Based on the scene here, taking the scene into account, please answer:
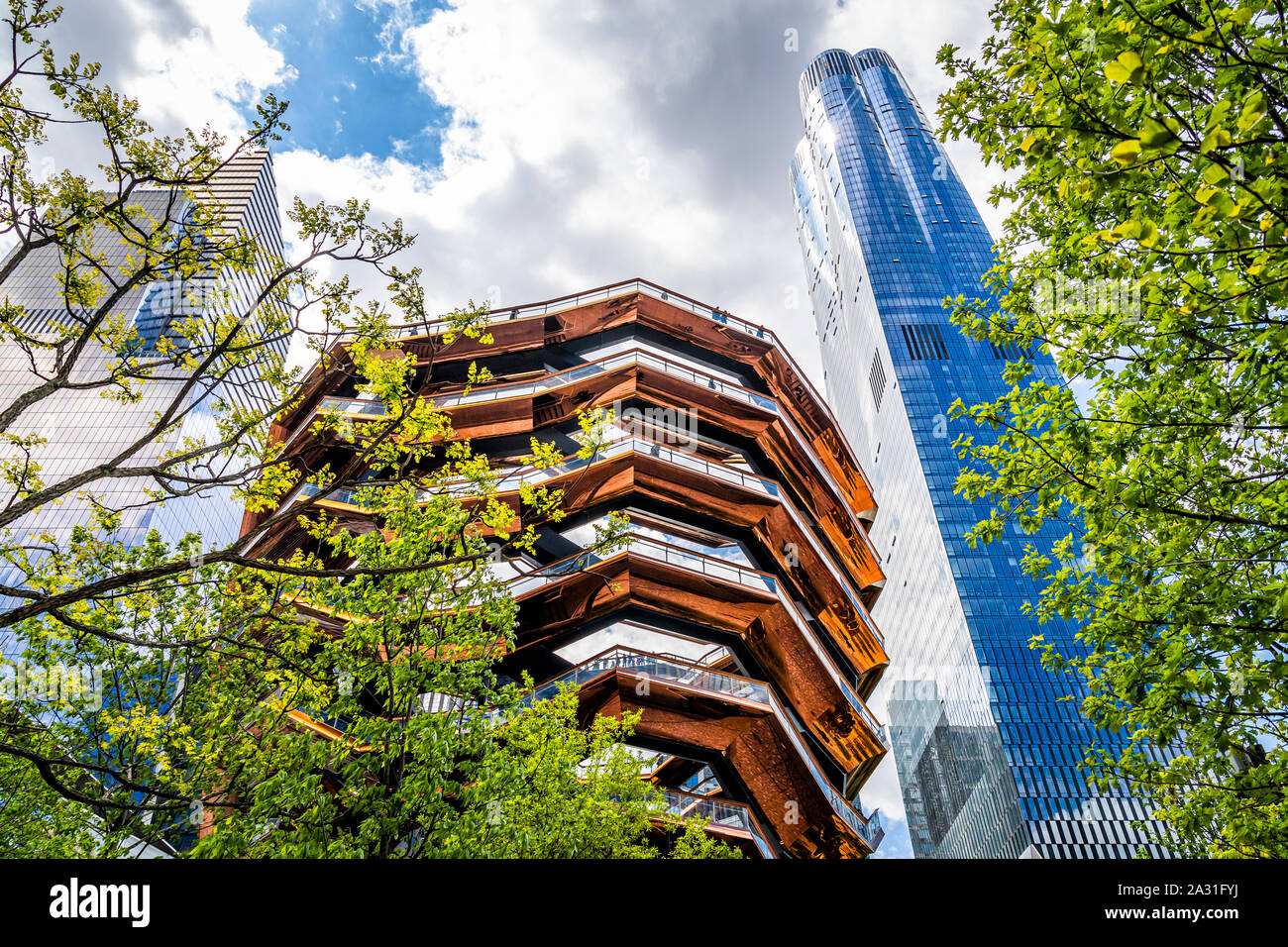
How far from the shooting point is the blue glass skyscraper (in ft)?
261

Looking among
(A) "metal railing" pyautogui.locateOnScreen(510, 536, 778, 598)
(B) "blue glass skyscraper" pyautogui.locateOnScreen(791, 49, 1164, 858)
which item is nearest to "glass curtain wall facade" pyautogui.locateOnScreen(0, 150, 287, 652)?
(A) "metal railing" pyautogui.locateOnScreen(510, 536, 778, 598)

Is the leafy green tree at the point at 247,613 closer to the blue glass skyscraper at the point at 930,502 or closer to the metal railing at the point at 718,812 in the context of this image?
the metal railing at the point at 718,812

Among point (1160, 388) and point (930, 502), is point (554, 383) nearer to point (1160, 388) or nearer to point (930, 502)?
point (1160, 388)

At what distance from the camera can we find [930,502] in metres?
101

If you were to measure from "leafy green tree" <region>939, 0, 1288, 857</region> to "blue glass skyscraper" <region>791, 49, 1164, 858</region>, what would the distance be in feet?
141

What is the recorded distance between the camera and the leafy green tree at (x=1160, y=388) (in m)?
A: 5.60

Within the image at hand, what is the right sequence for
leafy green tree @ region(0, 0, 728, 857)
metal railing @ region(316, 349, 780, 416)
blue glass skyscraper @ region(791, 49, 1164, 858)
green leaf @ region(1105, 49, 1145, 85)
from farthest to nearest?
blue glass skyscraper @ region(791, 49, 1164, 858), metal railing @ region(316, 349, 780, 416), leafy green tree @ region(0, 0, 728, 857), green leaf @ region(1105, 49, 1145, 85)

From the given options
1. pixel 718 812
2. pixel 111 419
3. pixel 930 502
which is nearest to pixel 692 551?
pixel 718 812

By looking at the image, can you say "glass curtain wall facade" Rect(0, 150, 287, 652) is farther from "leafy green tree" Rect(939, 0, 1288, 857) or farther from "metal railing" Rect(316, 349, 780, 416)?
"leafy green tree" Rect(939, 0, 1288, 857)

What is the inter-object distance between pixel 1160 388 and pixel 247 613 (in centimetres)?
1479

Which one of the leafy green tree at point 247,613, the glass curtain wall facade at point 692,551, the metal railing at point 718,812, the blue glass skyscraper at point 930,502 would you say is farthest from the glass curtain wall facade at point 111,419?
the blue glass skyscraper at point 930,502
